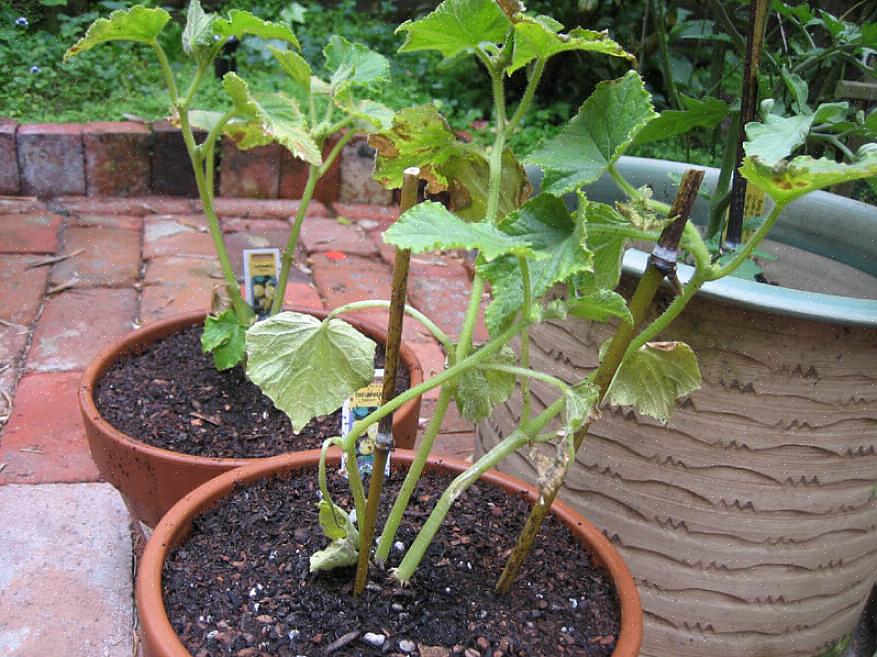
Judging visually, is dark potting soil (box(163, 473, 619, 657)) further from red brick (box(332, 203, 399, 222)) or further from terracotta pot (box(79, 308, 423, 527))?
red brick (box(332, 203, 399, 222))

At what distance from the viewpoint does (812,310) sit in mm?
980

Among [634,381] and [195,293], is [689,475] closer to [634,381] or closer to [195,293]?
[634,381]

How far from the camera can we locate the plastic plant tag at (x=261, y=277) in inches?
61.9

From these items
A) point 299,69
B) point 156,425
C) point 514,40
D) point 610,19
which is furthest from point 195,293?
point 610,19

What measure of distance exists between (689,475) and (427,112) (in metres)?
0.58

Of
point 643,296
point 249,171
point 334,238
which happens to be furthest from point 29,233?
point 643,296

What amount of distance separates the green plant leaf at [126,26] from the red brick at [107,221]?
1657 mm

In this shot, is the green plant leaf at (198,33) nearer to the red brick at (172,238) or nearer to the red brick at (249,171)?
the red brick at (172,238)

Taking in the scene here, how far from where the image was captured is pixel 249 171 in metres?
3.17

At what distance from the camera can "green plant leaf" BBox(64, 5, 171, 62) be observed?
1.24 metres

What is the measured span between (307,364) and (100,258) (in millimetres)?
1981

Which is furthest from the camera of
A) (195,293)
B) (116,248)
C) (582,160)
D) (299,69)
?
(116,248)

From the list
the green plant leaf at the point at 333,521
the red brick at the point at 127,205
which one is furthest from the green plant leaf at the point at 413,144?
the red brick at the point at 127,205

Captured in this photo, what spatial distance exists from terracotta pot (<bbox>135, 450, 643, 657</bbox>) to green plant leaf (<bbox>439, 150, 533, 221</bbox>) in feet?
1.14
